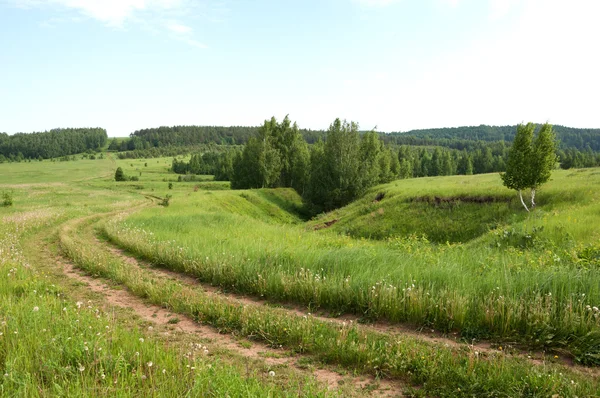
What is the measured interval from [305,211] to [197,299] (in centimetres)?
4864

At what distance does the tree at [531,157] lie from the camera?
23.0 m

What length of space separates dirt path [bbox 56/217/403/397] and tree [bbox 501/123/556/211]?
75.9 feet

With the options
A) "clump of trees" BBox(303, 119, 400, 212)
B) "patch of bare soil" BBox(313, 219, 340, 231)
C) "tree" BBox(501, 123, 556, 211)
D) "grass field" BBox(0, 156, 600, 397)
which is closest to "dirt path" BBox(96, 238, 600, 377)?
"grass field" BBox(0, 156, 600, 397)

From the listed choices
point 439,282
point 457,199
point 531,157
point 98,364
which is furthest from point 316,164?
point 98,364

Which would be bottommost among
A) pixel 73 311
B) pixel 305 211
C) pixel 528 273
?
pixel 305 211

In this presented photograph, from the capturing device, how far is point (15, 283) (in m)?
9.06

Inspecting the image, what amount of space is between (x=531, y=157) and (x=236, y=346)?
24571 mm

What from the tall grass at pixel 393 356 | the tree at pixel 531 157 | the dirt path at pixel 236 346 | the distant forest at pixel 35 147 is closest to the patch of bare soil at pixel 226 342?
the dirt path at pixel 236 346

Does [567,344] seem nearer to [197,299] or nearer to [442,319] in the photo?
[442,319]

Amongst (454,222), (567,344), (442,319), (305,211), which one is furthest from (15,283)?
(305,211)

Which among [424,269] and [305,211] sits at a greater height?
[424,269]

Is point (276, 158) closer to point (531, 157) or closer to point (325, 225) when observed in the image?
point (325, 225)

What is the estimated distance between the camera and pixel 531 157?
23312 mm

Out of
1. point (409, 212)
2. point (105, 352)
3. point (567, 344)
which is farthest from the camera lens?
point (409, 212)
